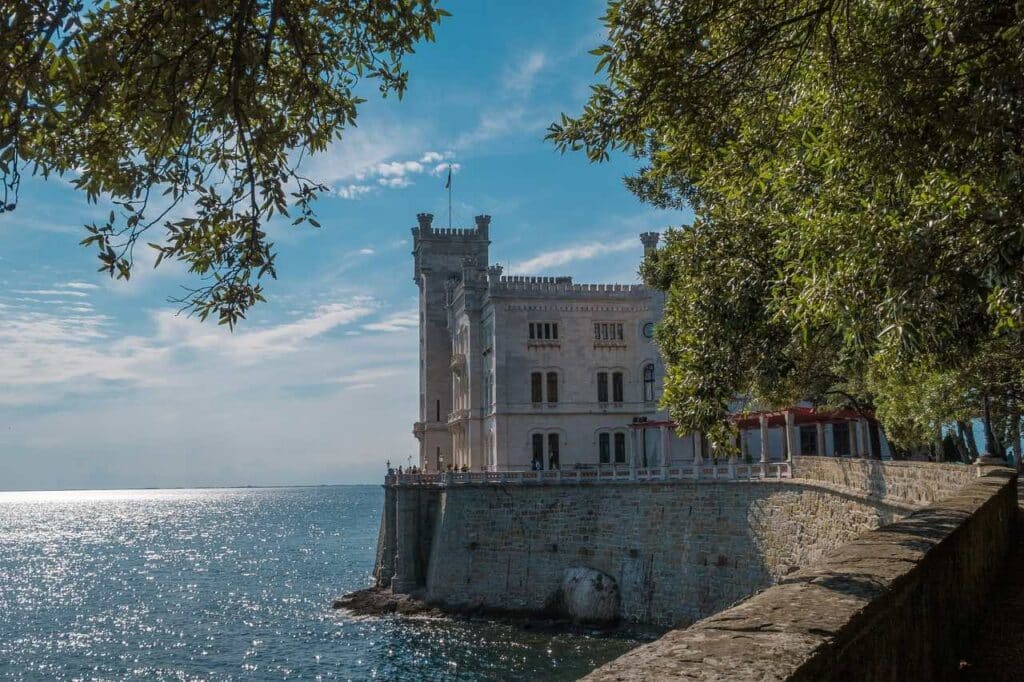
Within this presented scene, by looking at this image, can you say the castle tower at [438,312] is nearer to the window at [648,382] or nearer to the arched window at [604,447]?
the arched window at [604,447]

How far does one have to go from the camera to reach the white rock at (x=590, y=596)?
35062mm

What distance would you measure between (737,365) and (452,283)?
42568mm

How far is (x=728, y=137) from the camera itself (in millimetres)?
12562

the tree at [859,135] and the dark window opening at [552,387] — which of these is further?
the dark window opening at [552,387]

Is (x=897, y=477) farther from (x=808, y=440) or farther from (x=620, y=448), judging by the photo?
(x=620, y=448)

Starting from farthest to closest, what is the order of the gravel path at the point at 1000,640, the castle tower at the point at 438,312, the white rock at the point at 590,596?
the castle tower at the point at 438,312 → the white rock at the point at 590,596 → the gravel path at the point at 1000,640

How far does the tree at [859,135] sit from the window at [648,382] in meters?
35.2

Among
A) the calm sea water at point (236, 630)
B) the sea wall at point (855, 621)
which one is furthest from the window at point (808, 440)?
the sea wall at point (855, 621)

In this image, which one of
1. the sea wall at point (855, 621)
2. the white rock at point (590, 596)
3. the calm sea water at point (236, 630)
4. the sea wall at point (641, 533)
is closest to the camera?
the sea wall at point (855, 621)

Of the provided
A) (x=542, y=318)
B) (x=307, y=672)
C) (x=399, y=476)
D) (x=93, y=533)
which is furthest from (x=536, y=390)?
(x=93, y=533)

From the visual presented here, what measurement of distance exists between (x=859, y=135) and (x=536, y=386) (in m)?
38.8

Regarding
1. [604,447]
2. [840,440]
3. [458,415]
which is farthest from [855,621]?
[458,415]

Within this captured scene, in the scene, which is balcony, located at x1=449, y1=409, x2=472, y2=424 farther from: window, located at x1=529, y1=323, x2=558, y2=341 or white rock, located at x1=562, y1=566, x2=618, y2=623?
white rock, located at x1=562, y1=566, x2=618, y2=623

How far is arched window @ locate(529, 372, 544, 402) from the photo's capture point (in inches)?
1891
